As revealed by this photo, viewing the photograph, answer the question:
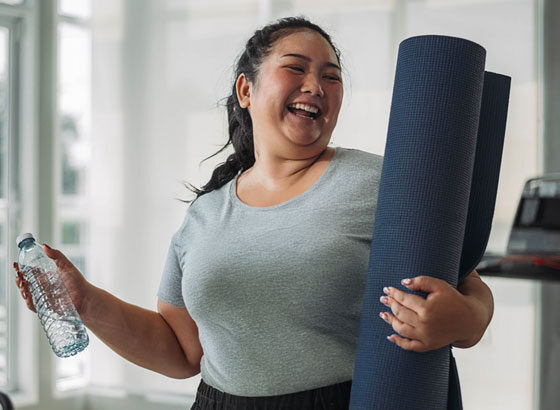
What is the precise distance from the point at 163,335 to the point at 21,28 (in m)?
3.24

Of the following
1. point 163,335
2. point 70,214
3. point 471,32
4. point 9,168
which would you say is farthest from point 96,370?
point 163,335

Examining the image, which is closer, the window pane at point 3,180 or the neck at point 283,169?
the neck at point 283,169

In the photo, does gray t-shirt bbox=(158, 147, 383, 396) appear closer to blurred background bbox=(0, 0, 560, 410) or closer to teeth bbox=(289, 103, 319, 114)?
teeth bbox=(289, 103, 319, 114)

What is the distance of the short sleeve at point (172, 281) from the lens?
1354 millimetres

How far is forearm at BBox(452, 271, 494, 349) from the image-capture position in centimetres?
98

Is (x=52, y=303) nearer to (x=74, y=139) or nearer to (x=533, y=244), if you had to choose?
(x=533, y=244)

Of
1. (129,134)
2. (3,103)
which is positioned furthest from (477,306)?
(3,103)

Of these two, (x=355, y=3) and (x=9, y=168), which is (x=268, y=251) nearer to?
(x=355, y=3)

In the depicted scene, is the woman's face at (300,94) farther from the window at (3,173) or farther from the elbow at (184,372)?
the window at (3,173)

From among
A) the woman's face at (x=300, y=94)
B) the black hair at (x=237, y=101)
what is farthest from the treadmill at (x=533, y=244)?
the woman's face at (x=300, y=94)

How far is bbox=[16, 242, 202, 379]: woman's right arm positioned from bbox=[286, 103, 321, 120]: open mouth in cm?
45

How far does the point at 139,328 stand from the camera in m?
1.37

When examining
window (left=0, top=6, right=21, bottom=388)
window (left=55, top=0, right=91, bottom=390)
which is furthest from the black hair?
window (left=55, top=0, right=91, bottom=390)

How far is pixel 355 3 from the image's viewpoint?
3.62 metres
